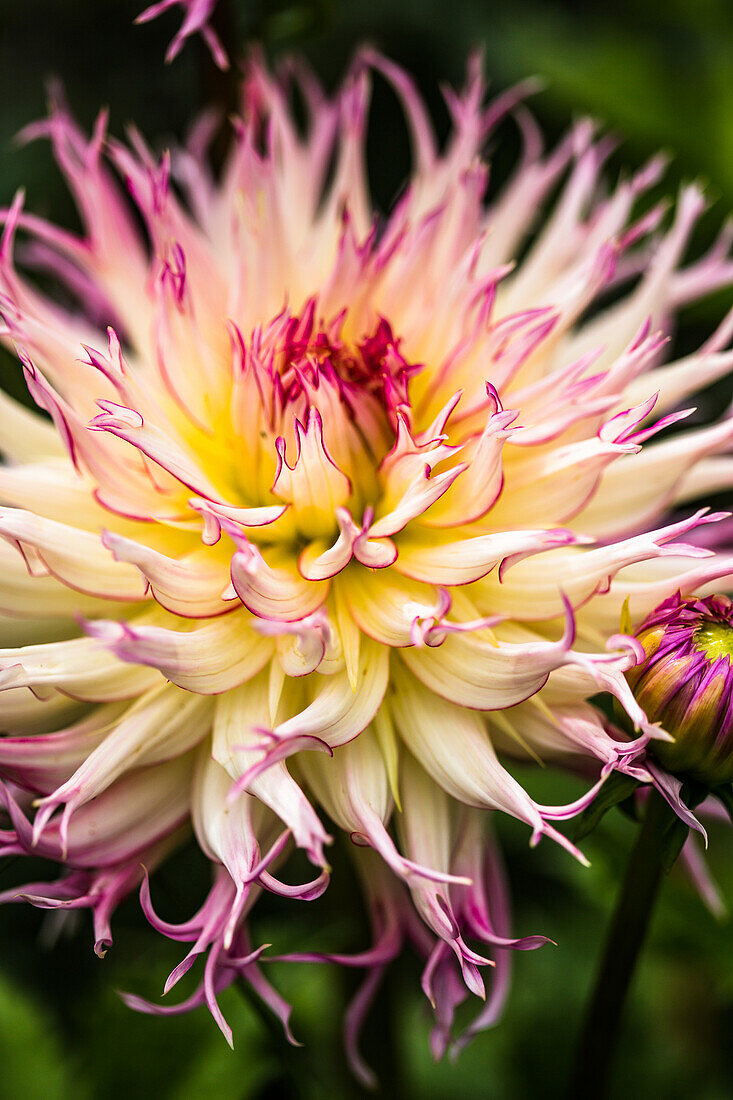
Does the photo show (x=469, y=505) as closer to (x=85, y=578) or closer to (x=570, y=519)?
(x=570, y=519)

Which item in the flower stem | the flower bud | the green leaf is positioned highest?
the flower bud

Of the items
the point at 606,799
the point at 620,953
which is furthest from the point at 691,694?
the point at 620,953

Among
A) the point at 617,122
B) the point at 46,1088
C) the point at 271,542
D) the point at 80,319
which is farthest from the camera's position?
the point at 617,122

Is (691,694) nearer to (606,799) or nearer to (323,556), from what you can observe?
(606,799)

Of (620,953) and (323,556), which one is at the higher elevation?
(323,556)

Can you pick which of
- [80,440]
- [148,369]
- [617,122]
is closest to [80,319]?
[148,369]
